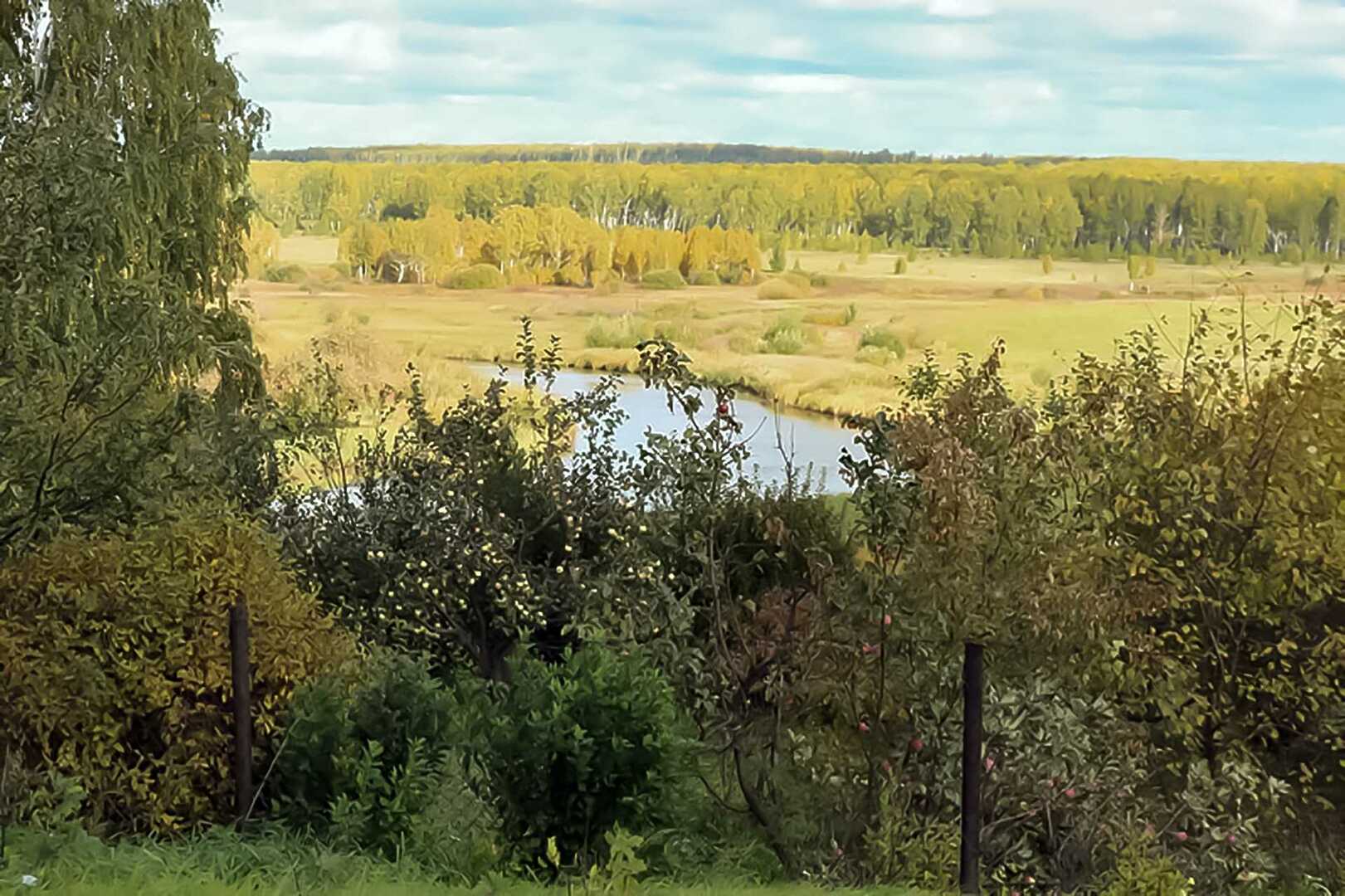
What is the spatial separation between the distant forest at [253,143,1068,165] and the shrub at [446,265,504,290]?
4.14ft

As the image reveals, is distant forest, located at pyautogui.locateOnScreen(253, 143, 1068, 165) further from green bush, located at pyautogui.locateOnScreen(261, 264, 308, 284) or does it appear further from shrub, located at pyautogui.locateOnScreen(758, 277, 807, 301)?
shrub, located at pyautogui.locateOnScreen(758, 277, 807, 301)

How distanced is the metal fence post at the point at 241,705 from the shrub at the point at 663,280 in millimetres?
10804

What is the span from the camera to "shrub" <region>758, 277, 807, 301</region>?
15586mm

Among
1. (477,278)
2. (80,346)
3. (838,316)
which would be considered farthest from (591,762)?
(838,316)

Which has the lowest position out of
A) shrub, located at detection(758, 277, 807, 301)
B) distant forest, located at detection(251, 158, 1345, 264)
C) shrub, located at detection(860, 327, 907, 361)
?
shrub, located at detection(860, 327, 907, 361)

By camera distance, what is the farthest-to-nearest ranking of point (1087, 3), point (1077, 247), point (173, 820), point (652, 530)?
1. point (1077, 247)
2. point (1087, 3)
3. point (652, 530)
4. point (173, 820)

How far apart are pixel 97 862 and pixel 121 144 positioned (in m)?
2.72

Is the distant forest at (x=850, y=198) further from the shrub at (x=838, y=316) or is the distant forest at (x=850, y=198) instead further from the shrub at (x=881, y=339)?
the shrub at (x=881, y=339)

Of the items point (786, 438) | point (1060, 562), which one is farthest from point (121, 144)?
point (786, 438)

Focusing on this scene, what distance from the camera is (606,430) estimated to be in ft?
24.1

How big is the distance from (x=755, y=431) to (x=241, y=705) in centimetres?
231

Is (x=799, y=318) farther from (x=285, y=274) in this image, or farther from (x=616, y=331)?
(x=285, y=274)

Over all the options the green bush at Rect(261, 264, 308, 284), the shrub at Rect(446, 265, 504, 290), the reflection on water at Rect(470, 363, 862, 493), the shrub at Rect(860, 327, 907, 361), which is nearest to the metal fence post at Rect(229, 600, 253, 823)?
the reflection on water at Rect(470, 363, 862, 493)

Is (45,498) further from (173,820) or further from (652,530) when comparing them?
(652,530)
